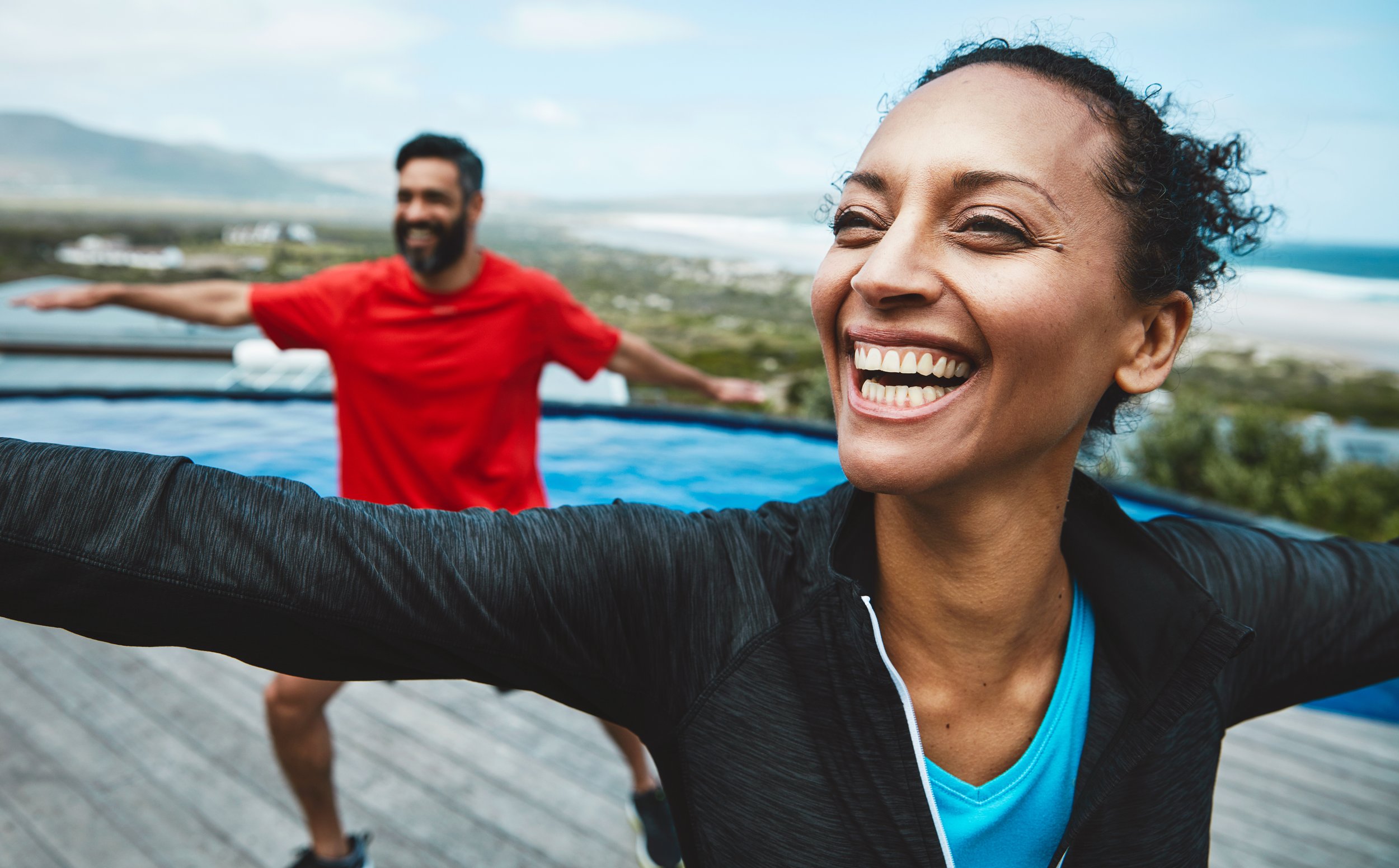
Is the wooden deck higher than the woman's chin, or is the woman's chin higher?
the woman's chin

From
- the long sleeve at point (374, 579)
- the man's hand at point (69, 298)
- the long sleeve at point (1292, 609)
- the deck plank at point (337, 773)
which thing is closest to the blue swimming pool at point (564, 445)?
the deck plank at point (337, 773)

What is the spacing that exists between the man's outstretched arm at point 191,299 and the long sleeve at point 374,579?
6.09ft

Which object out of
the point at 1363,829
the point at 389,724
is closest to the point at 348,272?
the point at 389,724

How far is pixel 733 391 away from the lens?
9.29 feet

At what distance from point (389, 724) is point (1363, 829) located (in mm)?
2899

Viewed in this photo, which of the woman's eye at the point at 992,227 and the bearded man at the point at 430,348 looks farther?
the bearded man at the point at 430,348

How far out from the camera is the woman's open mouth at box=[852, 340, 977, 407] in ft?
2.52

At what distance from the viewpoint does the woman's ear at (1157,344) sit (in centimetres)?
89

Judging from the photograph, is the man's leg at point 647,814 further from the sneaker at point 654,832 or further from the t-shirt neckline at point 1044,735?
the t-shirt neckline at point 1044,735

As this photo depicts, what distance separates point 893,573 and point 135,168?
166ft

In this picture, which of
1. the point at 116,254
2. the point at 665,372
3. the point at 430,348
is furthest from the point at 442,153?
the point at 116,254

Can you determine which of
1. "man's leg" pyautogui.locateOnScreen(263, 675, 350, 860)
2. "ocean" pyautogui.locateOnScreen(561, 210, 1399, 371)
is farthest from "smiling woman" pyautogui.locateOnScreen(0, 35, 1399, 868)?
"ocean" pyautogui.locateOnScreen(561, 210, 1399, 371)

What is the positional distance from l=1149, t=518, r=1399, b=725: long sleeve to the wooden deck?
5.11 ft

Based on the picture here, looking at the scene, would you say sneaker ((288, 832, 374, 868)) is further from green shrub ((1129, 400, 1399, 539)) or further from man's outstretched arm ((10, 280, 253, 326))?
green shrub ((1129, 400, 1399, 539))
